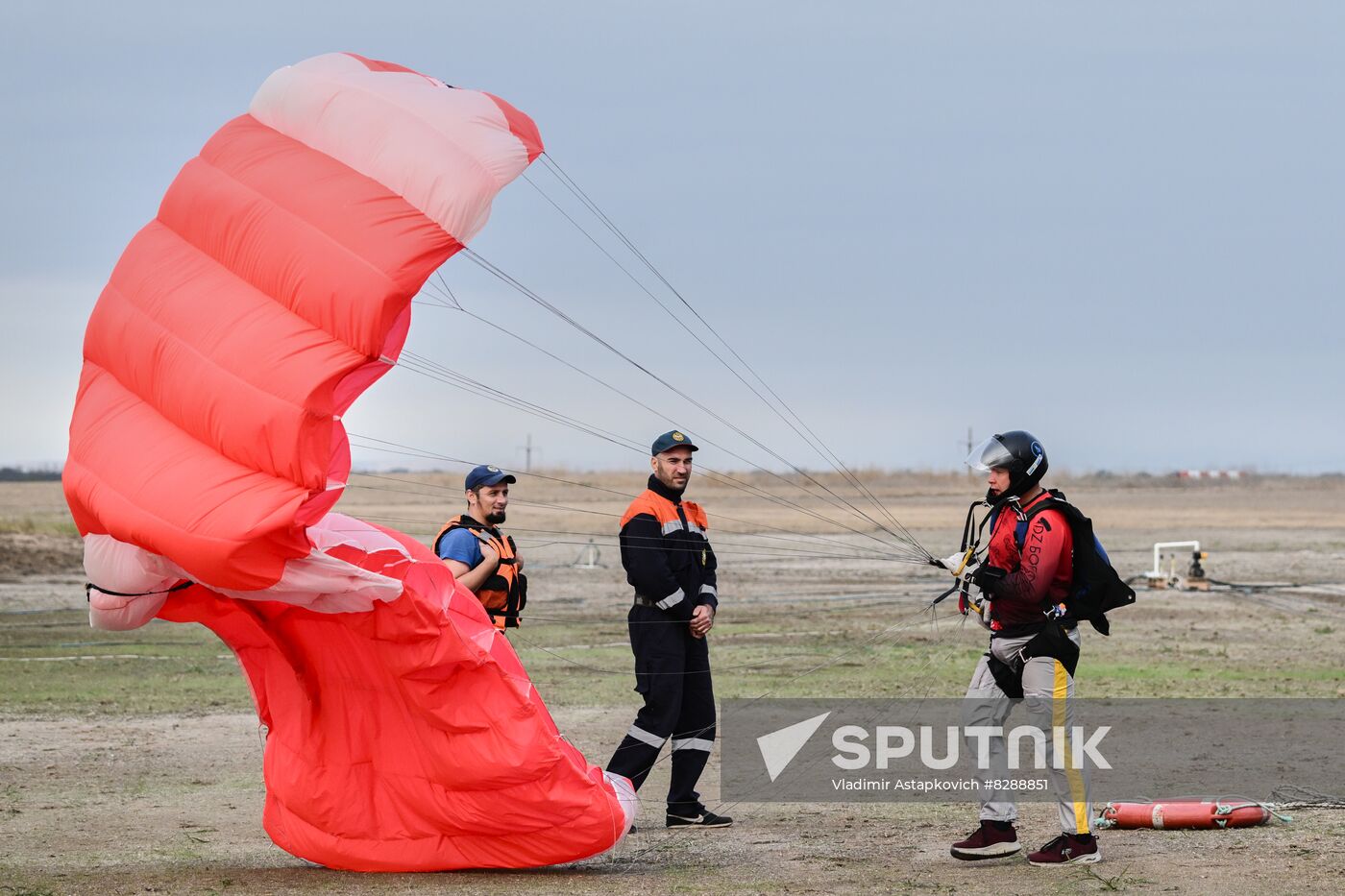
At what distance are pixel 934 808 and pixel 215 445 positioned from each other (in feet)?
13.0

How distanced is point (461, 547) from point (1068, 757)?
2723mm

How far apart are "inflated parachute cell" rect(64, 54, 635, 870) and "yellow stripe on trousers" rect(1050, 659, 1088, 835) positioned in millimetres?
1796

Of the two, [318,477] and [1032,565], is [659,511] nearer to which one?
[1032,565]

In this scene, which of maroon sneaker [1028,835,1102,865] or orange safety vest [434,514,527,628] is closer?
maroon sneaker [1028,835,1102,865]

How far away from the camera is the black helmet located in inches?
245

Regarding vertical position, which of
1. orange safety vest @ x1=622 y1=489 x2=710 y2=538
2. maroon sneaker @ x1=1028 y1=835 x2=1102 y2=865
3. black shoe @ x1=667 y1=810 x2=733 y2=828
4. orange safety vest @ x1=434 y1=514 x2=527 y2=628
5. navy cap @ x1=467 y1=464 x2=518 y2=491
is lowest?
black shoe @ x1=667 y1=810 x2=733 y2=828

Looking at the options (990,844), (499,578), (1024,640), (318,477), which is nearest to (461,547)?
(499,578)

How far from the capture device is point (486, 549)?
6699 millimetres

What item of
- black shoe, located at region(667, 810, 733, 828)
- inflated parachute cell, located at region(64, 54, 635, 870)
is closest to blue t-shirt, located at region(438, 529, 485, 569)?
inflated parachute cell, located at region(64, 54, 635, 870)

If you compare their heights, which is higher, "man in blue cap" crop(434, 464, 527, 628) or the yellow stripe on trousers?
"man in blue cap" crop(434, 464, 527, 628)

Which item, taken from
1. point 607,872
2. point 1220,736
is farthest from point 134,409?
point 1220,736

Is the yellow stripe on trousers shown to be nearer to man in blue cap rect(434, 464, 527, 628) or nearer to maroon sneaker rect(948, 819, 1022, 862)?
maroon sneaker rect(948, 819, 1022, 862)

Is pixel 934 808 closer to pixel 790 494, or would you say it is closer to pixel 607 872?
pixel 607 872

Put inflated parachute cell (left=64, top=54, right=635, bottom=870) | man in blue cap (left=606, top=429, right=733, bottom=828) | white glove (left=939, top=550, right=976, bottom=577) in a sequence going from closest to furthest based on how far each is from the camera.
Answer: inflated parachute cell (left=64, top=54, right=635, bottom=870) < white glove (left=939, top=550, right=976, bottom=577) < man in blue cap (left=606, top=429, right=733, bottom=828)
